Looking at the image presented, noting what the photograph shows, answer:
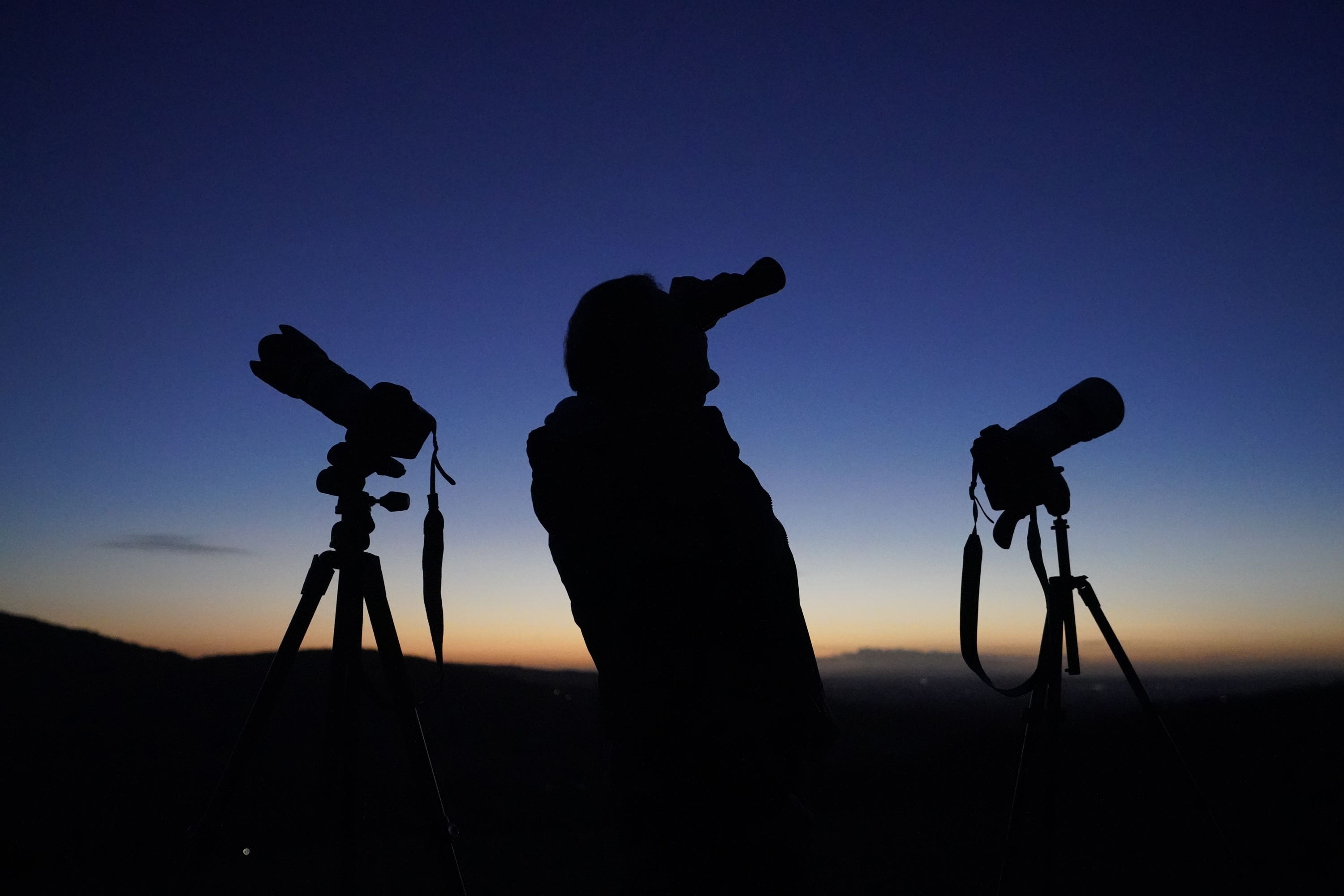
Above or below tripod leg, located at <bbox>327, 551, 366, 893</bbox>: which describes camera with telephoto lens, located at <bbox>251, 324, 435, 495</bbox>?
above

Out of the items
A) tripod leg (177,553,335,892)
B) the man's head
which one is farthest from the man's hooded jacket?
tripod leg (177,553,335,892)

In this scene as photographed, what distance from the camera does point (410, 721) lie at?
86.4 inches

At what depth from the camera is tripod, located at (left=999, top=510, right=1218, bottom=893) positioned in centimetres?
246

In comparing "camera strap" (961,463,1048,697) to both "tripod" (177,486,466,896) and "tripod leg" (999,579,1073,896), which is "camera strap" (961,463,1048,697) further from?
"tripod" (177,486,466,896)

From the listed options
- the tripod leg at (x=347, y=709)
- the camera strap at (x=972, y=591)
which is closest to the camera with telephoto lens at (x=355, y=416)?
the tripod leg at (x=347, y=709)

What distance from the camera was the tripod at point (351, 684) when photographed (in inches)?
82.6

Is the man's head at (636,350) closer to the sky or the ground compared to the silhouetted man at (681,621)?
closer to the sky

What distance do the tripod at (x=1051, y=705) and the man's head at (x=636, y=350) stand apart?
1.64 meters

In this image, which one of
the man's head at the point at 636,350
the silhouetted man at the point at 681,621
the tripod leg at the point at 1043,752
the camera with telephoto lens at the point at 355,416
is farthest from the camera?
the tripod leg at the point at 1043,752

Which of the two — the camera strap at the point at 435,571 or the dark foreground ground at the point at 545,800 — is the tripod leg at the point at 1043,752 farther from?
the camera strap at the point at 435,571

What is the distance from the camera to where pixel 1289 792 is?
17.5ft

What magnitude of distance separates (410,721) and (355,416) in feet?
3.25

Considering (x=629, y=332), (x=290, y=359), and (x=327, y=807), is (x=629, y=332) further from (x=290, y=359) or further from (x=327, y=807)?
(x=327, y=807)

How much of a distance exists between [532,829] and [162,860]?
270 cm
